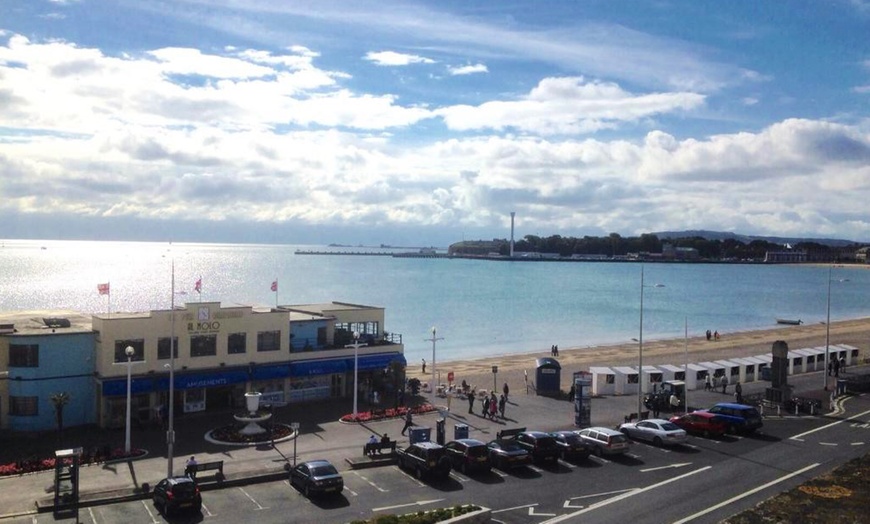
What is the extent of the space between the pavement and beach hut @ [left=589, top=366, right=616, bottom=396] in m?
1.27

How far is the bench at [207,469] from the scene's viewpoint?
25.4 m

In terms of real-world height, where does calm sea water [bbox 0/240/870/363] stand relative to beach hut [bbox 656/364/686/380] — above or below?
below

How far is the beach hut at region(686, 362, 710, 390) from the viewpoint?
154ft

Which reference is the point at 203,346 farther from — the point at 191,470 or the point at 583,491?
the point at 583,491

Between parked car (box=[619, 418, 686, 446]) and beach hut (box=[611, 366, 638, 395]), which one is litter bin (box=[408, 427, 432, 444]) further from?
beach hut (box=[611, 366, 638, 395])

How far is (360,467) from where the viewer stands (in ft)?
91.8

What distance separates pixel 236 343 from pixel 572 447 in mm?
19145

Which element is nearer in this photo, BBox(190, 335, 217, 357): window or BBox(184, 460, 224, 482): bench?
BBox(184, 460, 224, 482): bench

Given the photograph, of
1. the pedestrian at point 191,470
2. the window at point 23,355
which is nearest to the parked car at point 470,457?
the pedestrian at point 191,470

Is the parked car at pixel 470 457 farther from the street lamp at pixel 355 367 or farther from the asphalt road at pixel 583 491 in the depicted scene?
the street lamp at pixel 355 367

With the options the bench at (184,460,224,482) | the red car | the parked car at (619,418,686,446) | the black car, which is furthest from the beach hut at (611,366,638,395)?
the black car

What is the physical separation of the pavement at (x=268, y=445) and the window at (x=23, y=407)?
67.9 inches

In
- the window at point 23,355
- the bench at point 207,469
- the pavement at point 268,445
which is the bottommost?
the pavement at point 268,445

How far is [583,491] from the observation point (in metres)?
24.7
